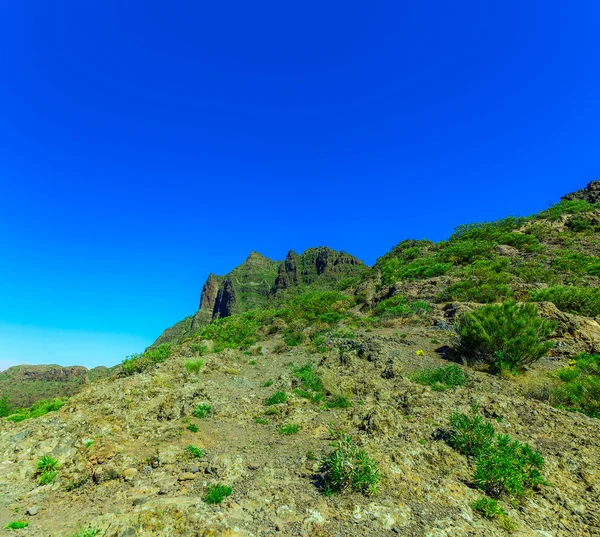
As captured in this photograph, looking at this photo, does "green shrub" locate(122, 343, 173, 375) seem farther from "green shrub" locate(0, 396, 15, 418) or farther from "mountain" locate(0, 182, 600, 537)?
"green shrub" locate(0, 396, 15, 418)

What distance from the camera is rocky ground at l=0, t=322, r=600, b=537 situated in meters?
4.99

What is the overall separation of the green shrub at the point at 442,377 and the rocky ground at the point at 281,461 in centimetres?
34

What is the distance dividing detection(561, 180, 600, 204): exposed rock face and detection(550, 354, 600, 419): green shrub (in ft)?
143

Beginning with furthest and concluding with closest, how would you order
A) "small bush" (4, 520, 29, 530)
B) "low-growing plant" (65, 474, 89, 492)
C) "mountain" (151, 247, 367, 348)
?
"mountain" (151, 247, 367, 348)
"low-growing plant" (65, 474, 89, 492)
"small bush" (4, 520, 29, 530)

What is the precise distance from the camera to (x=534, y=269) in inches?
921

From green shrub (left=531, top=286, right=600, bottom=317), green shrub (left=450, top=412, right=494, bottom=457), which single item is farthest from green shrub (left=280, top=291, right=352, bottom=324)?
green shrub (left=450, top=412, right=494, bottom=457)

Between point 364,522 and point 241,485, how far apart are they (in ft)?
7.73

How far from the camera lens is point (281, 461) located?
684 centimetres

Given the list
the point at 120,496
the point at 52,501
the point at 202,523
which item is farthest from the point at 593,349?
the point at 52,501

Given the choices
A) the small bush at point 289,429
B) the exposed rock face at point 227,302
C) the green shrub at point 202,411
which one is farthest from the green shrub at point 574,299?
the exposed rock face at point 227,302

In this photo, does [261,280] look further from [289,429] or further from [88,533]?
[88,533]

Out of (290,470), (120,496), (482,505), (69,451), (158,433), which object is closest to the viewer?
(482,505)

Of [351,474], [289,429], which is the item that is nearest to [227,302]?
[289,429]

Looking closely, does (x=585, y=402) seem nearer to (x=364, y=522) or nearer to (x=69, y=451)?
(x=364, y=522)
